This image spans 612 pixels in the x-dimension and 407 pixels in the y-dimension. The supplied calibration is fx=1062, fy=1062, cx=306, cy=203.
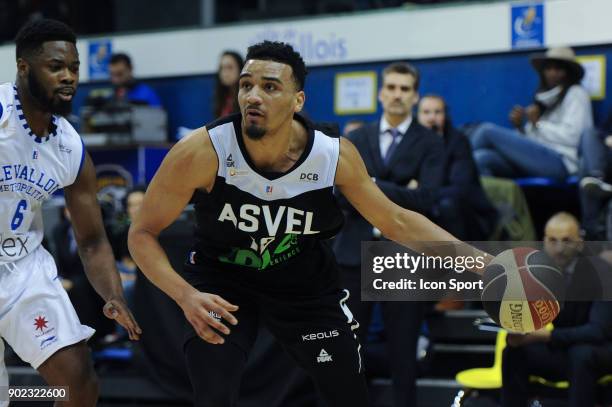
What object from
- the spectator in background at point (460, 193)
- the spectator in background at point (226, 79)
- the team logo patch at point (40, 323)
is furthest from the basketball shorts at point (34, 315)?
the spectator in background at point (226, 79)

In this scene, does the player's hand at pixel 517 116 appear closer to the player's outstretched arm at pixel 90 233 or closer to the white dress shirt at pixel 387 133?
the white dress shirt at pixel 387 133

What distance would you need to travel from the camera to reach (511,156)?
778 centimetres

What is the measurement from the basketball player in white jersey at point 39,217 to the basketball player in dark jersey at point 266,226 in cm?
44

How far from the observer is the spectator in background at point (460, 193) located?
7.03 meters

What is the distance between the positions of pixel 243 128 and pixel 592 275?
8.43 feet

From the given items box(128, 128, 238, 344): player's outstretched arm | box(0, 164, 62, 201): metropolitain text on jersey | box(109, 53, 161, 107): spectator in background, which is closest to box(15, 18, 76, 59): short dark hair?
box(0, 164, 62, 201): metropolitain text on jersey

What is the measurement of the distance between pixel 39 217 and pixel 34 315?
511mm

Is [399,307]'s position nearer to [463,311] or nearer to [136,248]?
[463,311]

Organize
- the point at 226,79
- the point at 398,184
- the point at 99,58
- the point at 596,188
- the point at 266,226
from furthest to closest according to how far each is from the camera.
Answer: the point at 99,58
the point at 226,79
the point at 596,188
the point at 398,184
the point at 266,226

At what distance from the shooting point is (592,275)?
607 cm

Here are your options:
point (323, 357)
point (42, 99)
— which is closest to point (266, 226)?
point (323, 357)

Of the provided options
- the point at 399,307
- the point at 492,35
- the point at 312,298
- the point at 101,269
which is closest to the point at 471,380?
the point at 399,307

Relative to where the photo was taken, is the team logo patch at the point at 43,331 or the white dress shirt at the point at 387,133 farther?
the white dress shirt at the point at 387,133

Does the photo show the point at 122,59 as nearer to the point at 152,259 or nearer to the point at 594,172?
the point at 594,172
